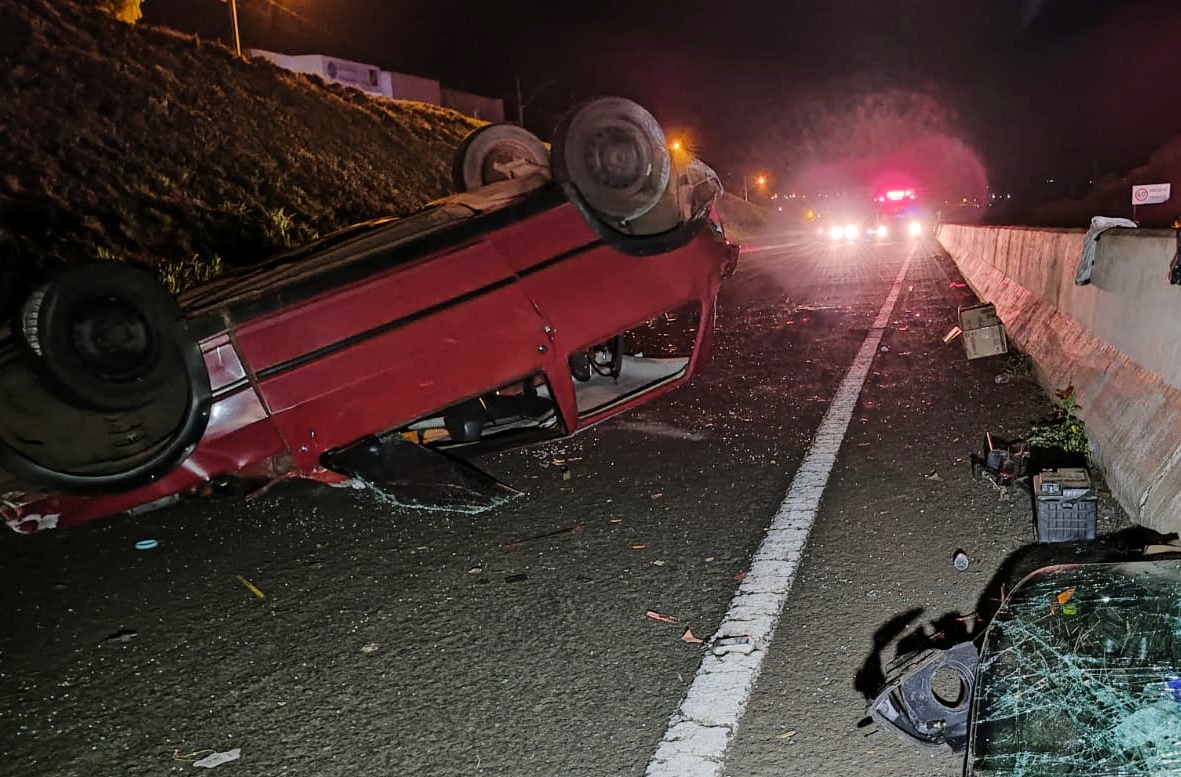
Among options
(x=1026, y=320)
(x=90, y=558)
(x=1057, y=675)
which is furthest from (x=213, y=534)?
(x=1026, y=320)

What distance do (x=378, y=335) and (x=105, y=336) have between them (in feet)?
Answer: 3.81

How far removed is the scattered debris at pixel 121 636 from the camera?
3.13 meters

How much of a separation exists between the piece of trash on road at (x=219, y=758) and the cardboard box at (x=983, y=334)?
719 cm

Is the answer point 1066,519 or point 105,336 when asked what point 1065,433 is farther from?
point 105,336

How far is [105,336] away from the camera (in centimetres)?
366

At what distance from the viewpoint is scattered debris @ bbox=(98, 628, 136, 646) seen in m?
3.13

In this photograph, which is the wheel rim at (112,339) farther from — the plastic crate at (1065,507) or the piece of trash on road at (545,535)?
the plastic crate at (1065,507)

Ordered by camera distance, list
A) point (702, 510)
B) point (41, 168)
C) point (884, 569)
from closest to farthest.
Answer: point (884, 569)
point (702, 510)
point (41, 168)

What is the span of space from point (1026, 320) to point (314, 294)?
21.6ft

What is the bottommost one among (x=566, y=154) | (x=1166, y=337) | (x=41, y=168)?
(x=1166, y=337)

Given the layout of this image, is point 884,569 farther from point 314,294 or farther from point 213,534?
point 213,534

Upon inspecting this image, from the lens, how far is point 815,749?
2271 millimetres

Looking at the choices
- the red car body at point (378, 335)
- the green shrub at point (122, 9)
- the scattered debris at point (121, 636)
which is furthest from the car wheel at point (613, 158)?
the green shrub at point (122, 9)

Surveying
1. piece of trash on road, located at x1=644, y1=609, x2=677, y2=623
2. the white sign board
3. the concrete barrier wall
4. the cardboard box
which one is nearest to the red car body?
piece of trash on road, located at x1=644, y1=609, x2=677, y2=623
